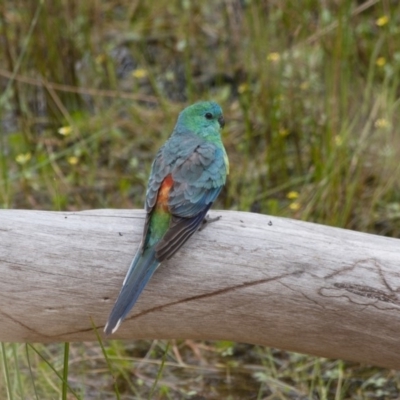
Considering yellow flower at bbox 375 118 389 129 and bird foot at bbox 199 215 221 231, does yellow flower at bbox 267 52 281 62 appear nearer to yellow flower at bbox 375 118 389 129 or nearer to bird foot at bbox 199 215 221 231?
yellow flower at bbox 375 118 389 129

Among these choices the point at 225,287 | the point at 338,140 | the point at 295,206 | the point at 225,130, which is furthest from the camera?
the point at 225,130

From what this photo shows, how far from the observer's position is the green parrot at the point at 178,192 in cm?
260

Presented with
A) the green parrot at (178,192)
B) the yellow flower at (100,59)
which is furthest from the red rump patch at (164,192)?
the yellow flower at (100,59)

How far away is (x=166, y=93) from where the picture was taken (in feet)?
20.1

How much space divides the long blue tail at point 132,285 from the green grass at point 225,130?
94 cm

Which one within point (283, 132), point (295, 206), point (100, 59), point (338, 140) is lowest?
point (295, 206)

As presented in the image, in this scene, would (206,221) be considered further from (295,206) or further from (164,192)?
(295,206)

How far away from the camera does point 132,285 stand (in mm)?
2576

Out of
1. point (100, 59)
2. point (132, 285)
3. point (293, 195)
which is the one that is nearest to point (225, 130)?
point (100, 59)

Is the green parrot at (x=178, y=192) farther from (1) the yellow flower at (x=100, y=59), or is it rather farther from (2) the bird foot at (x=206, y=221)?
(1) the yellow flower at (x=100, y=59)

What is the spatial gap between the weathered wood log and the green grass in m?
0.75

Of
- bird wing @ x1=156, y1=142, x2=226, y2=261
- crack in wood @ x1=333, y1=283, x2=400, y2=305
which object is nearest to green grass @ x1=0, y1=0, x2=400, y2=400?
bird wing @ x1=156, y1=142, x2=226, y2=261

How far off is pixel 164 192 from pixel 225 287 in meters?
0.40

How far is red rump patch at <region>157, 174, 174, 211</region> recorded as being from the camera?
2.82 m
